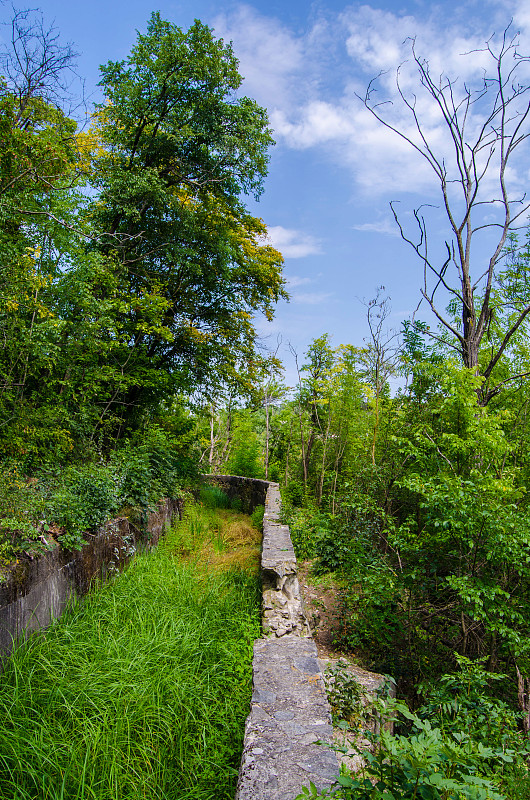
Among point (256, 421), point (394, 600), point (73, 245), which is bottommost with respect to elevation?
point (394, 600)

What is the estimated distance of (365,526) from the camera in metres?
6.56

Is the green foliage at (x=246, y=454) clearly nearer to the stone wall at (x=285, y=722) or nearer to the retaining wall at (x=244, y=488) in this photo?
the retaining wall at (x=244, y=488)

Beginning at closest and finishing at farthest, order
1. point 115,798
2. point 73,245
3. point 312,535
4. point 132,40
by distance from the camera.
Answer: point 115,798
point 73,245
point 312,535
point 132,40

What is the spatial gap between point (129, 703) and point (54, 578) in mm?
1819

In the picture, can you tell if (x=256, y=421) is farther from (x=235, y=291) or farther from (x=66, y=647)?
(x=66, y=647)

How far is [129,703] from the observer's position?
2.67 m

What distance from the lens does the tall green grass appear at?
7.31 ft

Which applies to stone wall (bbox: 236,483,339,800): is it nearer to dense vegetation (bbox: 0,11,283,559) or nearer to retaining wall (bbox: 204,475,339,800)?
retaining wall (bbox: 204,475,339,800)

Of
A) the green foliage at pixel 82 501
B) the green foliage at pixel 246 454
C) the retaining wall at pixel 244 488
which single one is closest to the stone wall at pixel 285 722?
the green foliage at pixel 82 501

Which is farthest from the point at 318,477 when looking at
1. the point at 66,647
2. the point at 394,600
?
the point at 66,647

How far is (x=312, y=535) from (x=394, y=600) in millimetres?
3698

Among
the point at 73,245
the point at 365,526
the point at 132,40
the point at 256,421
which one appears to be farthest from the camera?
the point at 256,421

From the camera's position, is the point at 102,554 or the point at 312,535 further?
the point at 312,535

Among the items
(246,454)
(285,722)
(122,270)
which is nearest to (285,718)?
(285,722)
